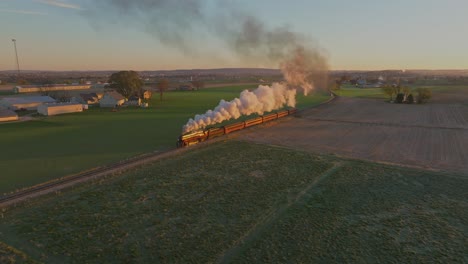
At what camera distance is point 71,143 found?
127 ft

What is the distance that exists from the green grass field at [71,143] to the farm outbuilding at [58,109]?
5390mm

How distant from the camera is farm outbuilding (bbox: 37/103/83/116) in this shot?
65250 mm

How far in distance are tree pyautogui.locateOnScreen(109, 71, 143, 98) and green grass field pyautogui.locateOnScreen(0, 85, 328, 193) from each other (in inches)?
1008

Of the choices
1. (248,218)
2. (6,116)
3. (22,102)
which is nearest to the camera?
(248,218)

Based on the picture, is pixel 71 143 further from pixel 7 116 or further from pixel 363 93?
pixel 363 93

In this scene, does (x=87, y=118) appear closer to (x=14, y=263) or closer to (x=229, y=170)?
(x=229, y=170)

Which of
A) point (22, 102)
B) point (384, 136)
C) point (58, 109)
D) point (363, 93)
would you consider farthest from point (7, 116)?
point (363, 93)

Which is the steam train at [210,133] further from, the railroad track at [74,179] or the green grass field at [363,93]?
the green grass field at [363,93]

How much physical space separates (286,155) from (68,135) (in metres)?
32.8

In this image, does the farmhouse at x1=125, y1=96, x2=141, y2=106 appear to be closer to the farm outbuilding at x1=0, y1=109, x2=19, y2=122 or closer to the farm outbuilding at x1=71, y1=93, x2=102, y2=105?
the farm outbuilding at x1=71, y1=93, x2=102, y2=105

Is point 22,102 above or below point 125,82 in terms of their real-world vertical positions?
below

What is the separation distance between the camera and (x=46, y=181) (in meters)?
24.9

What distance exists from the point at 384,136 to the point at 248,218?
1284 inches

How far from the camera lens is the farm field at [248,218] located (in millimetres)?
15219
